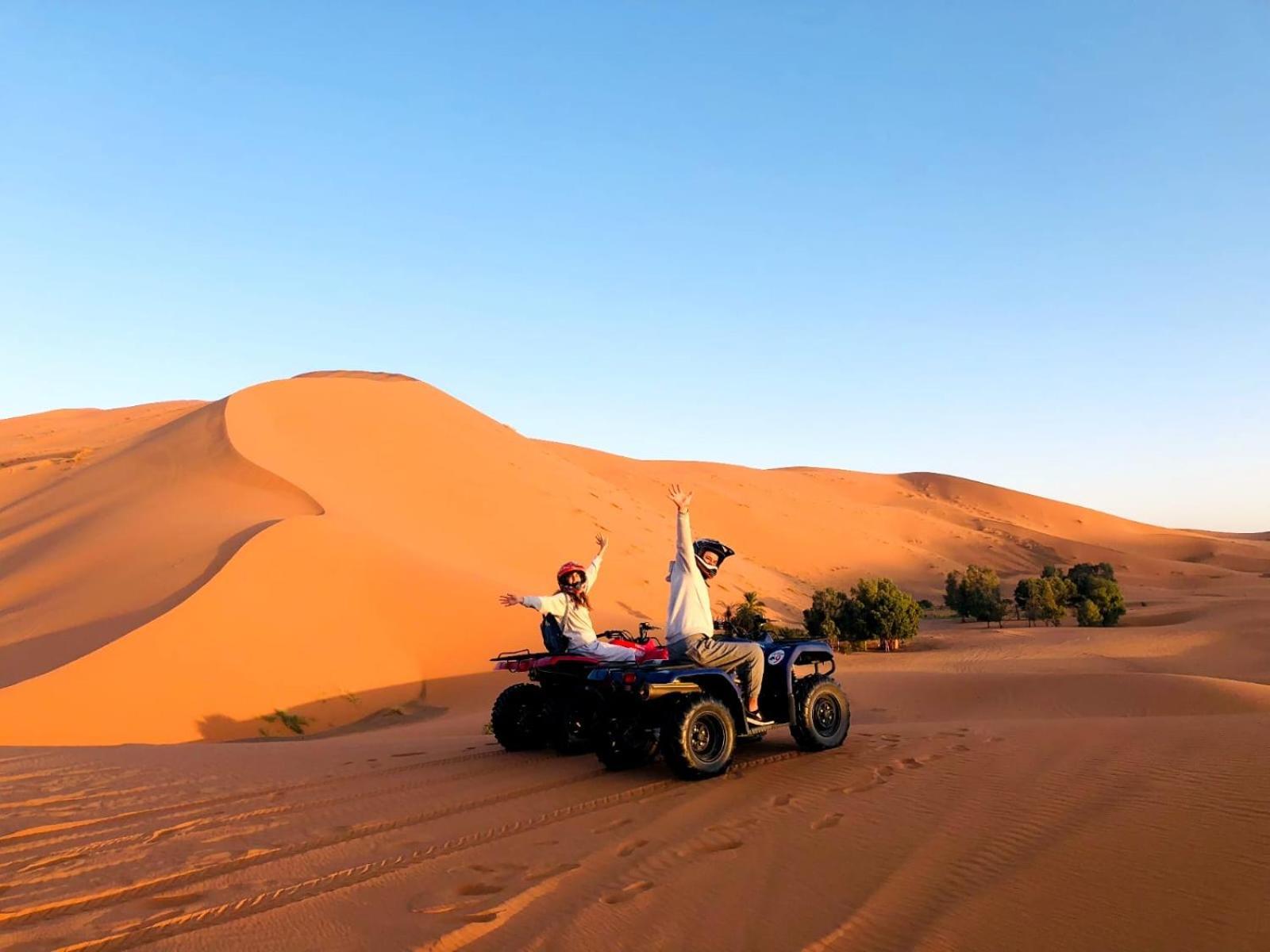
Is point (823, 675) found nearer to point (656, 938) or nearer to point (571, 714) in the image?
point (571, 714)

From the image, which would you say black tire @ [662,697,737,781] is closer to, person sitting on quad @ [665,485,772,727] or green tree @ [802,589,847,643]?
person sitting on quad @ [665,485,772,727]

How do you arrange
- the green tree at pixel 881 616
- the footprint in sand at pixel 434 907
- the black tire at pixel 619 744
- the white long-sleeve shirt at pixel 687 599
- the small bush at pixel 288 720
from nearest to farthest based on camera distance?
the footprint in sand at pixel 434 907 < the white long-sleeve shirt at pixel 687 599 < the black tire at pixel 619 744 < the small bush at pixel 288 720 < the green tree at pixel 881 616

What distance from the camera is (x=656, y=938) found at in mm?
4074

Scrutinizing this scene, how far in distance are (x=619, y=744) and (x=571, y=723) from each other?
49.2 inches

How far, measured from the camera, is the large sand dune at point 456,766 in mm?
4340

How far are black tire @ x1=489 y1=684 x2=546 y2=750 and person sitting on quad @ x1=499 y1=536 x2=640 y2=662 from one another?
886mm

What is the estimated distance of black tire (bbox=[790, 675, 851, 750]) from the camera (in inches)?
326

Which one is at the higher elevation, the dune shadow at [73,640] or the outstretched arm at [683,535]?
the outstretched arm at [683,535]

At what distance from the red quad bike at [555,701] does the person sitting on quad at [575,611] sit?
153mm

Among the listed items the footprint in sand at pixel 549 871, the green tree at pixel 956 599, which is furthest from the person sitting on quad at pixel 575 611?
the green tree at pixel 956 599

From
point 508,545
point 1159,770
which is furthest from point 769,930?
point 508,545

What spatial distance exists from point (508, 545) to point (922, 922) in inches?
1039

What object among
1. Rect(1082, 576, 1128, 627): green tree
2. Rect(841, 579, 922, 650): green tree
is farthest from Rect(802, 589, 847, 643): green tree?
Rect(1082, 576, 1128, 627): green tree

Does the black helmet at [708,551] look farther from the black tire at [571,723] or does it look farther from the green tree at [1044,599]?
the green tree at [1044,599]
